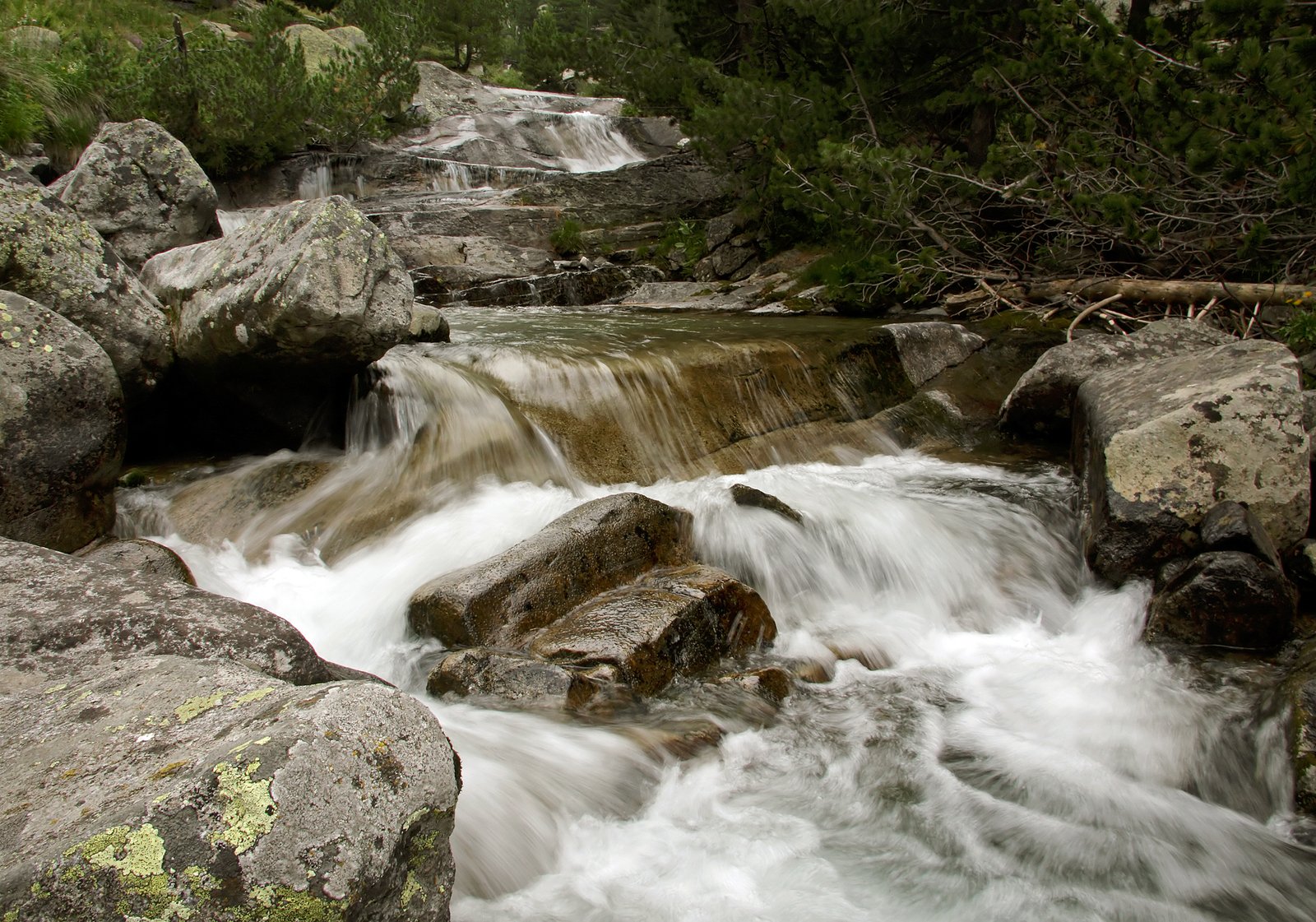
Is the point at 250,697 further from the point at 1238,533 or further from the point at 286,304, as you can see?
the point at 1238,533

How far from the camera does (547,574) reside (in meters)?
4.52

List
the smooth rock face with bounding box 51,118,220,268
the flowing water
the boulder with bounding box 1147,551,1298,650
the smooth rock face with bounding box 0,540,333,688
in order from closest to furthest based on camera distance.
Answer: the smooth rock face with bounding box 0,540,333,688
the flowing water
the boulder with bounding box 1147,551,1298,650
the smooth rock face with bounding box 51,118,220,268

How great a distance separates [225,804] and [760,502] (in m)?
4.39

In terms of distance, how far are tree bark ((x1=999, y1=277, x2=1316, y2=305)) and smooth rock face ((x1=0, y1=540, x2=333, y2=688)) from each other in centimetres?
893

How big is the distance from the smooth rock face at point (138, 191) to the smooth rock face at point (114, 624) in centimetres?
558

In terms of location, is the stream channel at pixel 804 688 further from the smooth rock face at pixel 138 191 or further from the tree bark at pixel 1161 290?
the tree bark at pixel 1161 290

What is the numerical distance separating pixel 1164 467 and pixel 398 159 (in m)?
18.3

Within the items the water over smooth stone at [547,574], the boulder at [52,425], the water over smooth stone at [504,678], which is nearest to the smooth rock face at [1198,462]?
the water over smooth stone at [547,574]

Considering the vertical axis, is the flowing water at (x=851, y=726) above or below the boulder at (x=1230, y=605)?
below

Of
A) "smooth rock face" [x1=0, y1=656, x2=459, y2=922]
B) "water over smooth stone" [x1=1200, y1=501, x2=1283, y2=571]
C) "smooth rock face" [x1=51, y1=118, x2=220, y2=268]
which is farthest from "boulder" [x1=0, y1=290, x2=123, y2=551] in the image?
"water over smooth stone" [x1=1200, y1=501, x2=1283, y2=571]

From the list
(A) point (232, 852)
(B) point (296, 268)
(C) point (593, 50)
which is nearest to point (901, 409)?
(B) point (296, 268)

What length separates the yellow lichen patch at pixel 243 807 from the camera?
1.65 metres

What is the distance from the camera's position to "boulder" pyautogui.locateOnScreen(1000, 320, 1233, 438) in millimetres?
7059

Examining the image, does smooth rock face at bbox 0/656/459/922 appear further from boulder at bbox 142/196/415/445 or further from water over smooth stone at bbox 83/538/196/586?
boulder at bbox 142/196/415/445
